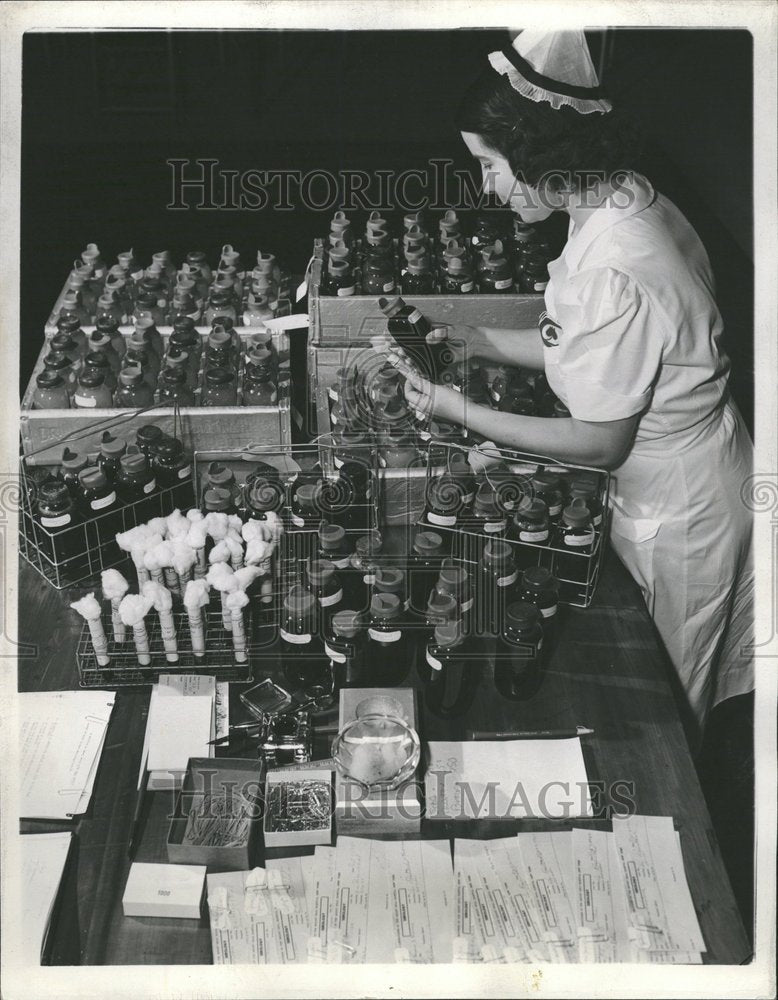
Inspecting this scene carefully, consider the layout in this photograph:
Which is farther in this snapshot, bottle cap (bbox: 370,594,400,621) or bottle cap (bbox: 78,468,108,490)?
bottle cap (bbox: 78,468,108,490)

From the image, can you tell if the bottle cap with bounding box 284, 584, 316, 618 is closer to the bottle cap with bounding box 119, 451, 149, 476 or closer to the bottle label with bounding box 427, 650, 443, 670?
the bottle label with bounding box 427, 650, 443, 670

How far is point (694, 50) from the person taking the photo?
556 centimetres

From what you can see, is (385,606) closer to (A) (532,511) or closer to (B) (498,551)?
(B) (498,551)

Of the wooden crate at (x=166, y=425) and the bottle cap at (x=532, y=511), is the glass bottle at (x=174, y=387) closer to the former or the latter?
the wooden crate at (x=166, y=425)

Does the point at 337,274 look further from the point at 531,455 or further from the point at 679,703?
the point at 679,703

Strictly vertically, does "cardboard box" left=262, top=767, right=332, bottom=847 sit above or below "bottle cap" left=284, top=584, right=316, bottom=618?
below

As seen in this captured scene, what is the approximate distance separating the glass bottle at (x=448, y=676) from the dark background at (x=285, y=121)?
293cm

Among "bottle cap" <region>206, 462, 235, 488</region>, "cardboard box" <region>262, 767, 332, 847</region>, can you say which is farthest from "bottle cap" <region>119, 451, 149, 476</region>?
"cardboard box" <region>262, 767, 332, 847</region>

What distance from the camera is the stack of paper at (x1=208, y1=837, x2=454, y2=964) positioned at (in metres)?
1.32

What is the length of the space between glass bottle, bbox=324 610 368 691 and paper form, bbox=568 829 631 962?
45 cm

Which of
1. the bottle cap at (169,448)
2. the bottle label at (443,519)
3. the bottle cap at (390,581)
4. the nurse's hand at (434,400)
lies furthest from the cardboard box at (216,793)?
the nurse's hand at (434,400)

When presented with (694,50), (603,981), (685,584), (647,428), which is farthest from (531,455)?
(694,50)

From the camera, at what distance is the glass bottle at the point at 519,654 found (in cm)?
158

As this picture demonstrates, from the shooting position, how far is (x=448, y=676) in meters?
1.65
